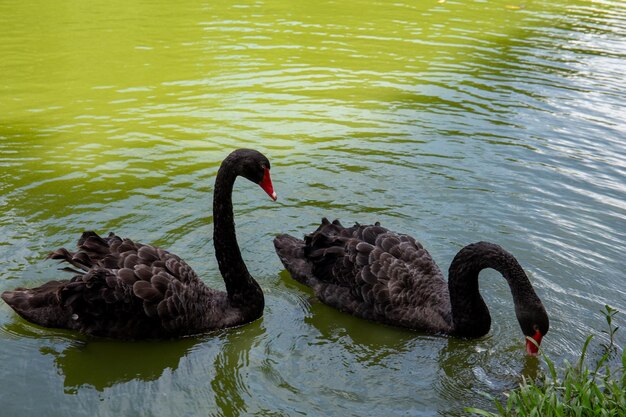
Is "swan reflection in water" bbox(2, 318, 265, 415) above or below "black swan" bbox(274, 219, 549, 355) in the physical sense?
below

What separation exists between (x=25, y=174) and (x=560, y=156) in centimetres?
574

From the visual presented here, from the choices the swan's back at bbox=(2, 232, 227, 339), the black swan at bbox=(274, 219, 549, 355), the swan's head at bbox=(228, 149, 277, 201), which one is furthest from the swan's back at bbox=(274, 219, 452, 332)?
the swan's back at bbox=(2, 232, 227, 339)

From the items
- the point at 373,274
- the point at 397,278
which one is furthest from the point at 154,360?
the point at 397,278

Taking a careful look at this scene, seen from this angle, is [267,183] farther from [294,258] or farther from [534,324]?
[534,324]

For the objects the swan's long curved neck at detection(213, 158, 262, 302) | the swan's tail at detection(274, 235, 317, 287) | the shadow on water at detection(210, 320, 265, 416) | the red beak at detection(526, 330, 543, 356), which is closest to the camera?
the shadow on water at detection(210, 320, 265, 416)

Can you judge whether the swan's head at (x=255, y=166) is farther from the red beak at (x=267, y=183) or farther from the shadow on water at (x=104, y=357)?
the shadow on water at (x=104, y=357)

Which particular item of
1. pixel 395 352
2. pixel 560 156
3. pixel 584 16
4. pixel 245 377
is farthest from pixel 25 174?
pixel 584 16

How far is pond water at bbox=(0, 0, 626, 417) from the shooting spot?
4.97 meters

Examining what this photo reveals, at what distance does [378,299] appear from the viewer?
18.5ft

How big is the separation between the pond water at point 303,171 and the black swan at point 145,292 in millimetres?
151

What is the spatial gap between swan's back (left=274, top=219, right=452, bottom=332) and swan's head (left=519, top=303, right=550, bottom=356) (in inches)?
26.7

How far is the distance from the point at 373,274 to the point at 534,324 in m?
1.32

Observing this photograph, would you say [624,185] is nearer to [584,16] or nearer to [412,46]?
[412,46]

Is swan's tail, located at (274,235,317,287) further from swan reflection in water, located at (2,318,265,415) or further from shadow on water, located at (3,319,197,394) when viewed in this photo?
shadow on water, located at (3,319,197,394)
